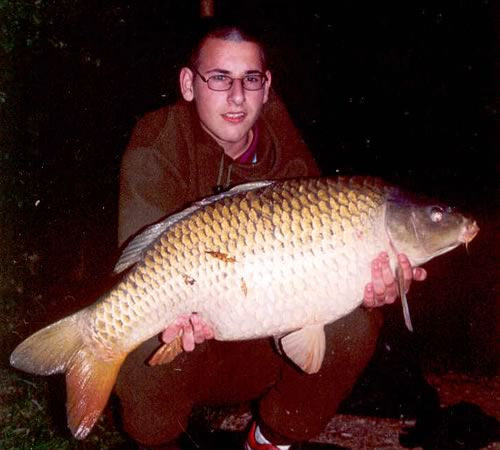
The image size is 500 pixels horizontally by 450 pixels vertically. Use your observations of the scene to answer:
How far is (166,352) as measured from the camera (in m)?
1.61

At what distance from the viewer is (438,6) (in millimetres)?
4859

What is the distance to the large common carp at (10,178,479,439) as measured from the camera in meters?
1.46

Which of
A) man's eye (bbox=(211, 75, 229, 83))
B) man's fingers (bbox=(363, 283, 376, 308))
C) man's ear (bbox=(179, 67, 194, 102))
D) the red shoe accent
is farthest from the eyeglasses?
the red shoe accent

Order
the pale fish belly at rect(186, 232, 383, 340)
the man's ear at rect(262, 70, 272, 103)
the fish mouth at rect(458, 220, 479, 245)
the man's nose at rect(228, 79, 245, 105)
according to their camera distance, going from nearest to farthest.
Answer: the pale fish belly at rect(186, 232, 383, 340) < the fish mouth at rect(458, 220, 479, 245) < the man's nose at rect(228, 79, 245, 105) < the man's ear at rect(262, 70, 272, 103)

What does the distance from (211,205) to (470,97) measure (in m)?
3.91

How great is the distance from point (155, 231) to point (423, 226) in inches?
29.5

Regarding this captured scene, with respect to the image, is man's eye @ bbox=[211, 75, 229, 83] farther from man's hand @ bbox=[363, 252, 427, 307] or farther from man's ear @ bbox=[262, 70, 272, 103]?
man's hand @ bbox=[363, 252, 427, 307]

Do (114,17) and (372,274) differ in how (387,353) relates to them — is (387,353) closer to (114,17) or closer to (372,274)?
(372,274)

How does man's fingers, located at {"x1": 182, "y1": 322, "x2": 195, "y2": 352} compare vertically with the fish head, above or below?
below

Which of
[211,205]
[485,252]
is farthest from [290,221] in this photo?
[485,252]

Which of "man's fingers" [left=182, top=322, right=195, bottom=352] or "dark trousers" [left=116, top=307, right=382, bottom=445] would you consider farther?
"dark trousers" [left=116, top=307, right=382, bottom=445]

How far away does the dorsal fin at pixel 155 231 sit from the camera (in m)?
1.54

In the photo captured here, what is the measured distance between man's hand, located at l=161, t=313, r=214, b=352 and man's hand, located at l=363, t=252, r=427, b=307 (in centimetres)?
46

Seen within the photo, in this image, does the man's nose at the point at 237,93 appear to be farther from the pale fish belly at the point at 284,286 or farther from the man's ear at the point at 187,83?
the pale fish belly at the point at 284,286
